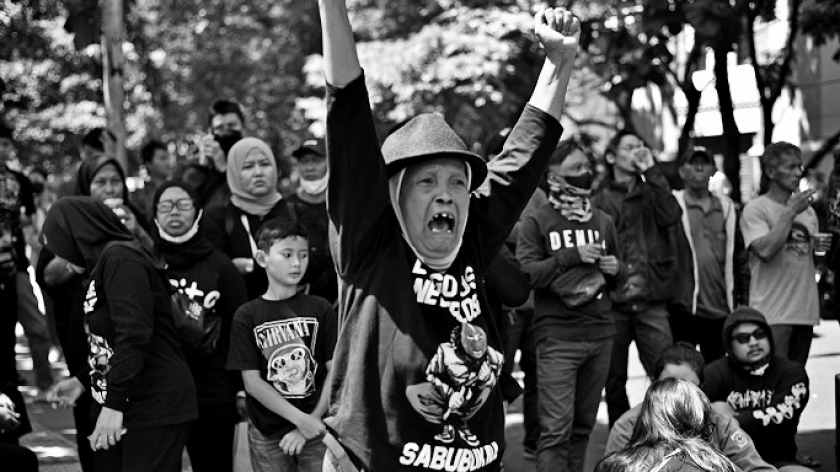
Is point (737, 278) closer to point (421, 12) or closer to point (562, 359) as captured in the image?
point (562, 359)

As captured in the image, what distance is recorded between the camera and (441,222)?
346 cm

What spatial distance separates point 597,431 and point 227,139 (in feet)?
11.5

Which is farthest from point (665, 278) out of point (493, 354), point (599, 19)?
point (599, 19)

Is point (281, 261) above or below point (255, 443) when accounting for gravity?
above

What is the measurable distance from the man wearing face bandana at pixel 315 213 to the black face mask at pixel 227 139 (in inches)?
25.6

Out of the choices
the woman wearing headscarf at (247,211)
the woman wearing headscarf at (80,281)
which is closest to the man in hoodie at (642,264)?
the woman wearing headscarf at (247,211)

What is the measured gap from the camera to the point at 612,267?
6.95 metres

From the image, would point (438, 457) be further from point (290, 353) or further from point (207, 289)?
point (207, 289)

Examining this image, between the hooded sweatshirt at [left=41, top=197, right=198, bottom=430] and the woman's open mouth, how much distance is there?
219 cm

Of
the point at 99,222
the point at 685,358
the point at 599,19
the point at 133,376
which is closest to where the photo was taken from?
the point at 133,376

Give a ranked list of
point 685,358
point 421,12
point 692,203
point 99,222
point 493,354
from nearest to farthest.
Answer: point 493,354
point 99,222
point 685,358
point 692,203
point 421,12

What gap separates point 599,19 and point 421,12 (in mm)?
5915

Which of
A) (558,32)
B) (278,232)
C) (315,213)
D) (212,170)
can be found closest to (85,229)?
(278,232)

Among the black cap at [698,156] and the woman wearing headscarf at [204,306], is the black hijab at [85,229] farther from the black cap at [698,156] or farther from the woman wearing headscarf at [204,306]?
the black cap at [698,156]
